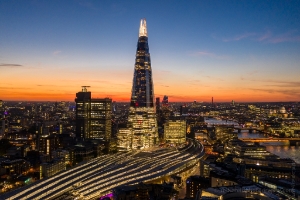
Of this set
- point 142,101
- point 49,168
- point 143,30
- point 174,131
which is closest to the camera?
point 49,168

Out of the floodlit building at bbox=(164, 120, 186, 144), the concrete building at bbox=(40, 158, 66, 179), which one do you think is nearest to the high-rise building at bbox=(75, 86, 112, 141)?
the floodlit building at bbox=(164, 120, 186, 144)

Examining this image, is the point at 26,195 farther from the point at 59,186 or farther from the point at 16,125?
the point at 16,125

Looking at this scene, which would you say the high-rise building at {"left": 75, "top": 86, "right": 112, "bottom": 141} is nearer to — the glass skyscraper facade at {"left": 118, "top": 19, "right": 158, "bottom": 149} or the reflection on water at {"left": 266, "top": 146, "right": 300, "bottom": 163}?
the glass skyscraper facade at {"left": 118, "top": 19, "right": 158, "bottom": 149}

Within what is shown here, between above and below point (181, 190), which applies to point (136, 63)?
above

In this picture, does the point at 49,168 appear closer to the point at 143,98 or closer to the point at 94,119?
the point at 94,119

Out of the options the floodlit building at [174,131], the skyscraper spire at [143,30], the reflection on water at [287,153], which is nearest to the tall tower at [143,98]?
the skyscraper spire at [143,30]

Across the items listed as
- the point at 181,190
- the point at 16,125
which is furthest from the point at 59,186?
the point at 16,125

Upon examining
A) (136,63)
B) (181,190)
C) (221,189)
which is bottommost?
(181,190)

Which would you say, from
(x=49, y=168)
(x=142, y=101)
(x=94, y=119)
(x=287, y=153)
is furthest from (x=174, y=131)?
(x=49, y=168)
